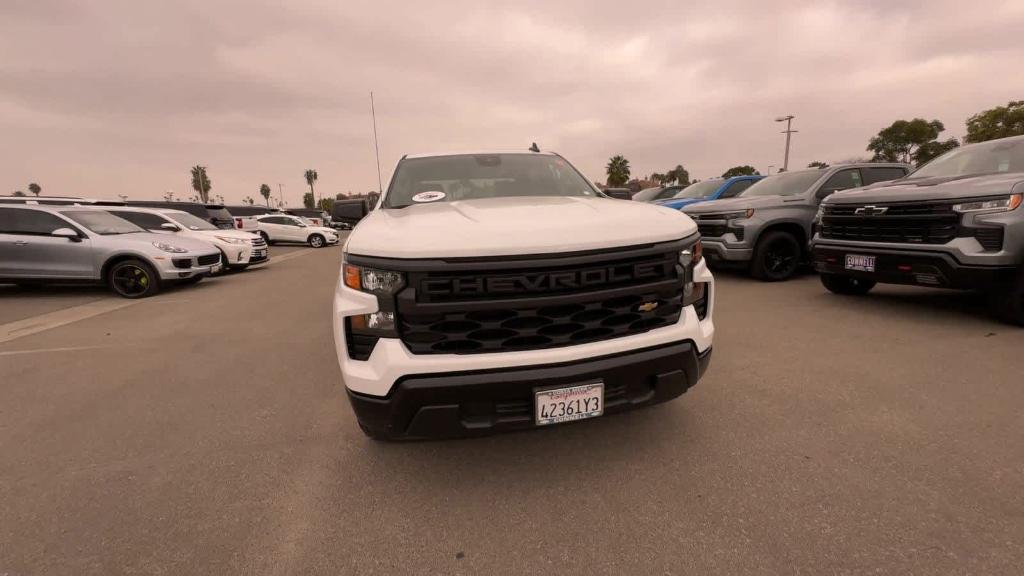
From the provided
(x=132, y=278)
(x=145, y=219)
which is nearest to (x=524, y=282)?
(x=132, y=278)

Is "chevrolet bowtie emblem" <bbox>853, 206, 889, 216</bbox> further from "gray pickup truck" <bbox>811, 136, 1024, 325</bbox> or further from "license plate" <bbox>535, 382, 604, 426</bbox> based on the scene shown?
"license plate" <bbox>535, 382, 604, 426</bbox>

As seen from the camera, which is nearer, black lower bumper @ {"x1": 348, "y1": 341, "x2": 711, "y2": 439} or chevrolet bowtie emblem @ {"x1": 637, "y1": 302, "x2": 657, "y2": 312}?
black lower bumper @ {"x1": 348, "y1": 341, "x2": 711, "y2": 439}

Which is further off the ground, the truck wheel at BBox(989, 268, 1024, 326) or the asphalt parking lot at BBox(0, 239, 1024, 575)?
the truck wheel at BBox(989, 268, 1024, 326)

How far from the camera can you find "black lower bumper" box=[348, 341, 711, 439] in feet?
5.69

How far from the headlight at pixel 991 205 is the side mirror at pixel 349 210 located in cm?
507

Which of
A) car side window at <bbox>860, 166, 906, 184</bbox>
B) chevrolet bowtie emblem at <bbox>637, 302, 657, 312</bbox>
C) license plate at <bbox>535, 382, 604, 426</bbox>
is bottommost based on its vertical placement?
license plate at <bbox>535, 382, 604, 426</bbox>

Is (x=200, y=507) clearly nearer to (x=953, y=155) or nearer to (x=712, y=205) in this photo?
(x=712, y=205)

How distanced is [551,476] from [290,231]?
20125 millimetres

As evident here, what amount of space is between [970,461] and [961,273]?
2596 mm

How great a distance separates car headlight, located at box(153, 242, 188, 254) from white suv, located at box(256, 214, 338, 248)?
11716 mm

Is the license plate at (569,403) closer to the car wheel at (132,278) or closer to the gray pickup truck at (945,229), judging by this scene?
the gray pickup truck at (945,229)

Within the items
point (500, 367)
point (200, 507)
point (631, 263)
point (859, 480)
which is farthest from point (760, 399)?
point (200, 507)

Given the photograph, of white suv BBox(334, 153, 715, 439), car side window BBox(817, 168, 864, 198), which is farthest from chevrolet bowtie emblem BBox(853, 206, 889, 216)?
white suv BBox(334, 153, 715, 439)

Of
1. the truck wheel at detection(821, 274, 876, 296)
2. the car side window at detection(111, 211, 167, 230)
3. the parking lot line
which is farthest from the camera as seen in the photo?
the car side window at detection(111, 211, 167, 230)
